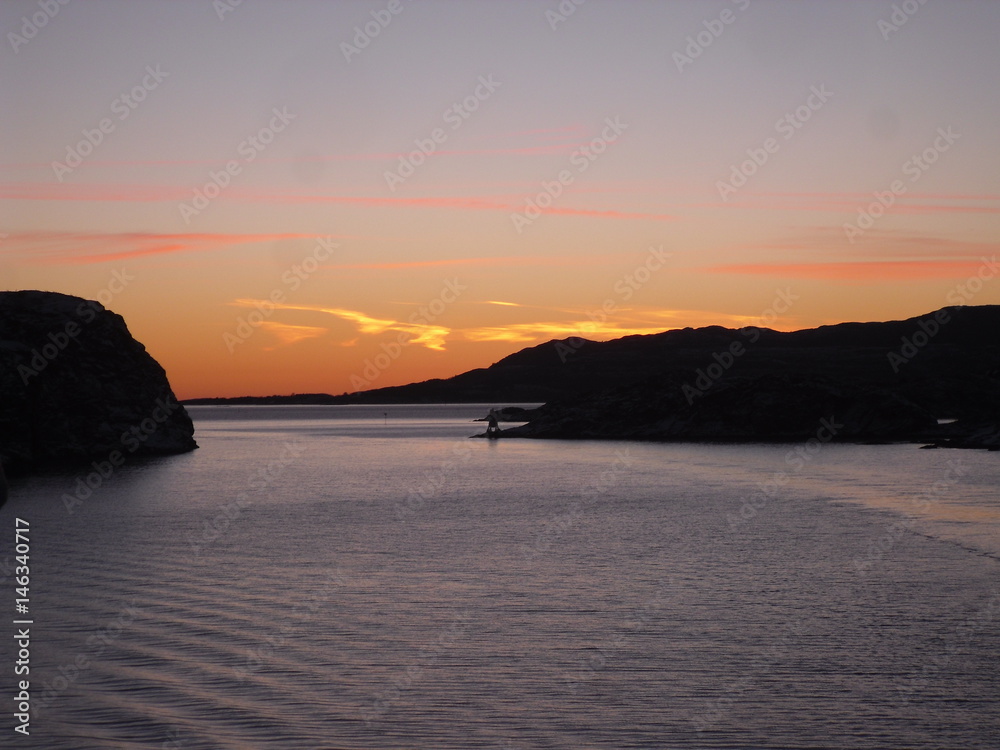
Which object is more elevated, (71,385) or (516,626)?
(71,385)

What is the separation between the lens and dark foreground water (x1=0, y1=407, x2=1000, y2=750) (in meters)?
12.6

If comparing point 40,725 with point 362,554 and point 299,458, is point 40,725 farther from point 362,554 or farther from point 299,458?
point 299,458

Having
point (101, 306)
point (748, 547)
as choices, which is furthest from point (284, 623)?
point (101, 306)

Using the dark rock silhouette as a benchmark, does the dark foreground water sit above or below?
below

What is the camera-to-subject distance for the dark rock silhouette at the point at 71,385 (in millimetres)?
73938

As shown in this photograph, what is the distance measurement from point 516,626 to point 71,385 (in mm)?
71832

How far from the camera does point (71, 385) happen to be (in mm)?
80000

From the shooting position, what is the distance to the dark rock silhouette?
73938mm

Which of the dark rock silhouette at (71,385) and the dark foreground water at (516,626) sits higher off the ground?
the dark rock silhouette at (71,385)

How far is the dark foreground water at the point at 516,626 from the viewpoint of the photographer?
1265 centimetres

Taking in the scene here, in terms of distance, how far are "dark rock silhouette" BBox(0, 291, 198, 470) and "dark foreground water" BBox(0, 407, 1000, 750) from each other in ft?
120

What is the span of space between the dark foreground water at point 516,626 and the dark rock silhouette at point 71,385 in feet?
120

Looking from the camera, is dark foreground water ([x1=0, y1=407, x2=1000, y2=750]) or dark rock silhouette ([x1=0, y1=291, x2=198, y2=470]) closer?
dark foreground water ([x1=0, y1=407, x2=1000, y2=750])

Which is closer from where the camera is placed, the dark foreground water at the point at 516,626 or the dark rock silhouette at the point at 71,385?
the dark foreground water at the point at 516,626
